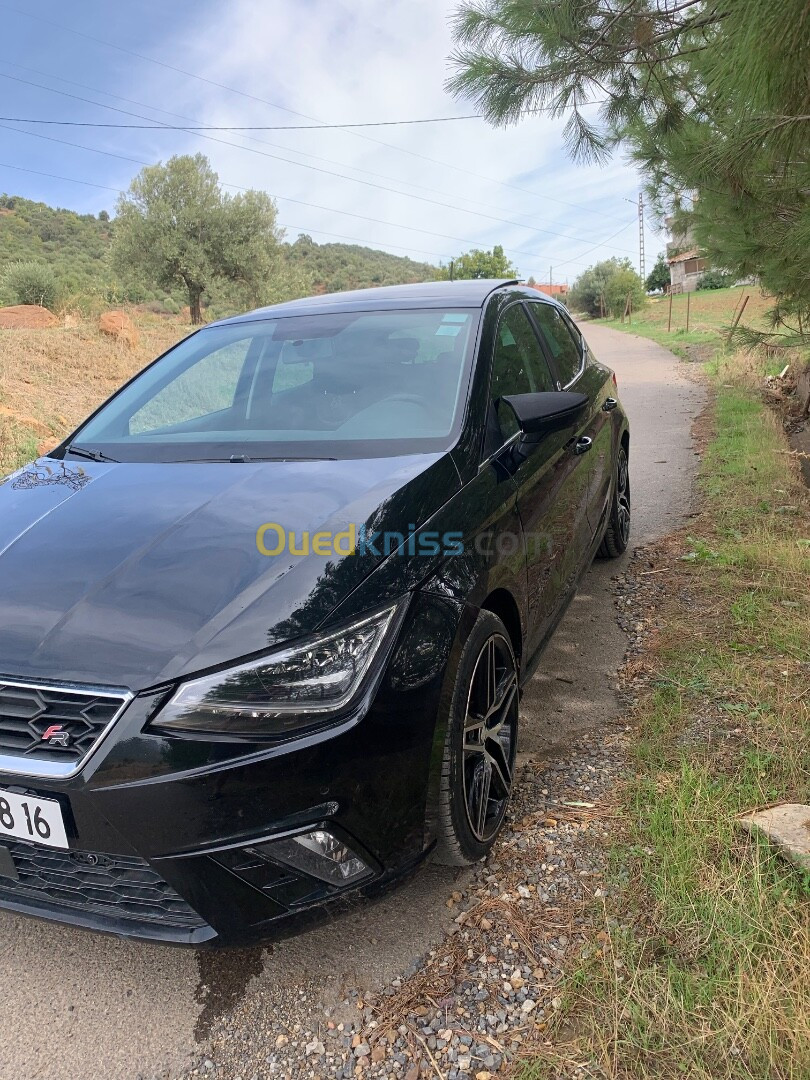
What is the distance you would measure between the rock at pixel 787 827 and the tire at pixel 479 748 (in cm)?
72

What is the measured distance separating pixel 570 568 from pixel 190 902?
2.13 metres

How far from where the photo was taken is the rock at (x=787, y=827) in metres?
1.96

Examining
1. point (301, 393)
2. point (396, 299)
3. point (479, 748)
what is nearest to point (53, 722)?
point (479, 748)

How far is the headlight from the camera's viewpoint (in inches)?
59.9

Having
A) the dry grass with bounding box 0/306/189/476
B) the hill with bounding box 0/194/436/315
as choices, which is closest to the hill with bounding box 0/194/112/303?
the hill with bounding box 0/194/436/315

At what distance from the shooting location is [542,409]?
2465 millimetres

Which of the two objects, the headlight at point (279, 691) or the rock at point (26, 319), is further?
the rock at point (26, 319)

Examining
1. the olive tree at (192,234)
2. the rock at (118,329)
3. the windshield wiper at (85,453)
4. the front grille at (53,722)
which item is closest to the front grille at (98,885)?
the front grille at (53,722)

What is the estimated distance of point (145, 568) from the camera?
5.95ft

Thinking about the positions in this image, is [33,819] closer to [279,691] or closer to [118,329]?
[279,691]

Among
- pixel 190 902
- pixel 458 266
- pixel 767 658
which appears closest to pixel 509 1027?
pixel 190 902

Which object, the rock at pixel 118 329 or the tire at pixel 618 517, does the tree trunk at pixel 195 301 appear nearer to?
the rock at pixel 118 329

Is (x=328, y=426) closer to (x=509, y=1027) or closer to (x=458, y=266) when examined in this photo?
(x=509, y=1027)

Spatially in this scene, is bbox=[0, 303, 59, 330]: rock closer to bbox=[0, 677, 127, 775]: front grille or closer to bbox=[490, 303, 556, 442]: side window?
bbox=[490, 303, 556, 442]: side window
